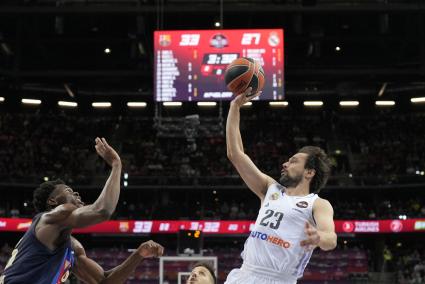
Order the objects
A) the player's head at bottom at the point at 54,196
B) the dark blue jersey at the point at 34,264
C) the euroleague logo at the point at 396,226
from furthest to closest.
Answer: the euroleague logo at the point at 396,226 < the player's head at bottom at the point at 54,196 < the dark blue jersey at the point at 34,264

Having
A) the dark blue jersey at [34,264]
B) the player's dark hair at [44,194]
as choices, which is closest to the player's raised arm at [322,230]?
the dark blue jersey at [34,264]

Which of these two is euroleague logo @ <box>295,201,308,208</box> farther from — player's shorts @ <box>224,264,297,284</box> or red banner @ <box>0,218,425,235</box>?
red banner @ <box>0,218,425,235</box>

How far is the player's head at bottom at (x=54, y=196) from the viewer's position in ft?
16.5

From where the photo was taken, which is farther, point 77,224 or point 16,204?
point 16,204

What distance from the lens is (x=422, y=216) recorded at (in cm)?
2891

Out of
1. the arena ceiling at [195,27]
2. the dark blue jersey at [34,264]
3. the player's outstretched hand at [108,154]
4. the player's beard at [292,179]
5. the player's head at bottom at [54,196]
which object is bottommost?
the dark blue jersey at [34,264]

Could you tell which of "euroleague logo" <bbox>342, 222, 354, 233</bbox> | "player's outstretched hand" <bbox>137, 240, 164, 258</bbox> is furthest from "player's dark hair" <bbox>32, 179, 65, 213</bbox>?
"euroleague logo" <bbox>342, 222, 354, 233</bbox>

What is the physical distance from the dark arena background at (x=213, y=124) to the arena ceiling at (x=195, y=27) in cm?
8

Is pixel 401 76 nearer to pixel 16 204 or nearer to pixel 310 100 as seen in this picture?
pixel 310 100

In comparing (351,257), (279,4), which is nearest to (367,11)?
(279,4)

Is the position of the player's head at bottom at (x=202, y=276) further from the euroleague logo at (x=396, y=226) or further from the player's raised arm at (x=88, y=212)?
the euroleague logo at (x=396, y=226)

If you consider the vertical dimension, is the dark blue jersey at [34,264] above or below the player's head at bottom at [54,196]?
below

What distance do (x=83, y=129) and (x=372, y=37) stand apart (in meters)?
15.8

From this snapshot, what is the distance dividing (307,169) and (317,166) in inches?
3.4
